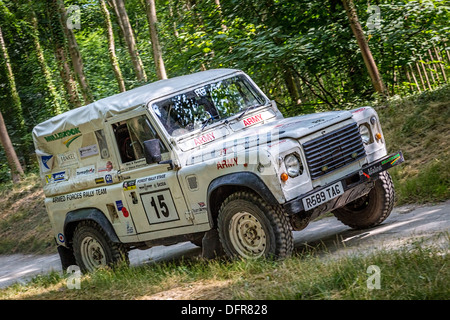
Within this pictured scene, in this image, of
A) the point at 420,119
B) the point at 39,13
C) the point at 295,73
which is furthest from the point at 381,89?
the point at 39,13

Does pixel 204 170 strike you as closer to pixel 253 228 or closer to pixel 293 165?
pixel 253 228

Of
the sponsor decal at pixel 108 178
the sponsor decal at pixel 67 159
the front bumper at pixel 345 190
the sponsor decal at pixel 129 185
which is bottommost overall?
the front bumper at pixel 345 190

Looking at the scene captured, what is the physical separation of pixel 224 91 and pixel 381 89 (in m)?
5.58

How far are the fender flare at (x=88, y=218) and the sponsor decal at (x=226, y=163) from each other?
2.37m

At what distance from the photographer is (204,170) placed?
6.69 metres

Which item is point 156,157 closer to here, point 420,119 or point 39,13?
point 420,119

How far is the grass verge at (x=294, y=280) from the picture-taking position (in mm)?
4535

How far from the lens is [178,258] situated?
30.3ft

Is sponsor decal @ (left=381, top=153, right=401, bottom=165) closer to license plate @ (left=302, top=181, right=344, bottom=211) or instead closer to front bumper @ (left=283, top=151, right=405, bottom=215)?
front bumper @ (left=283, top=151, right=405, bottom=215)

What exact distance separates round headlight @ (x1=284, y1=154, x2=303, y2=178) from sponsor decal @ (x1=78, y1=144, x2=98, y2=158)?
323 centimetres

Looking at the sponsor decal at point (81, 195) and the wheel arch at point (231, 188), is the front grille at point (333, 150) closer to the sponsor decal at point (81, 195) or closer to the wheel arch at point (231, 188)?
the wheel arch at point (231, 188)

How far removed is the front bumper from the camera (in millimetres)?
6070

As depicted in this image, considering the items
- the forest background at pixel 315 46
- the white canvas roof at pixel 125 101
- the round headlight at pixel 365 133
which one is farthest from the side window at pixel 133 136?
the forest background at pixel 315 46
